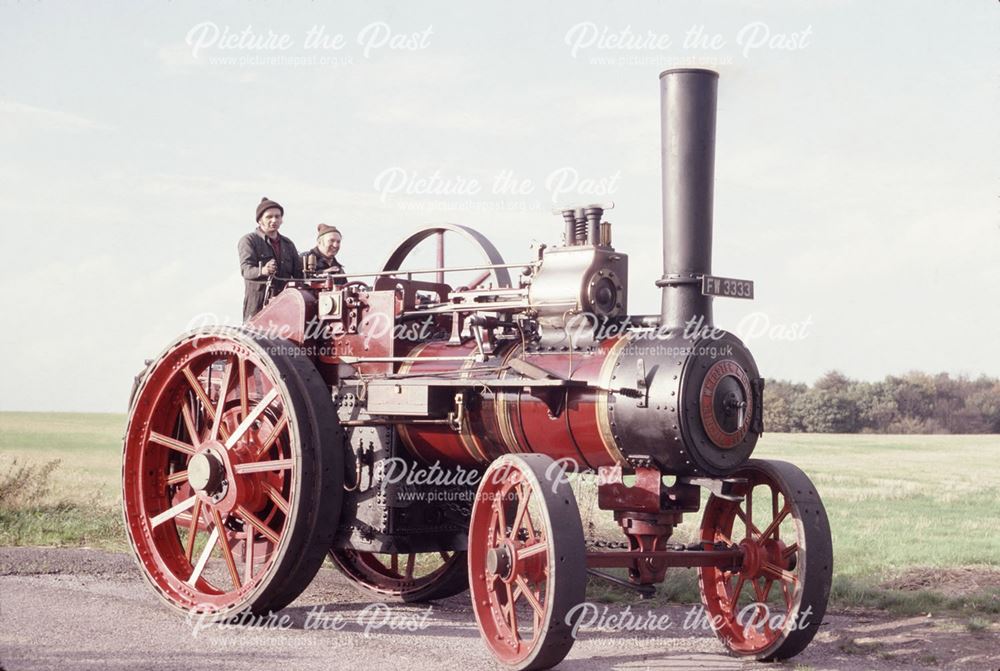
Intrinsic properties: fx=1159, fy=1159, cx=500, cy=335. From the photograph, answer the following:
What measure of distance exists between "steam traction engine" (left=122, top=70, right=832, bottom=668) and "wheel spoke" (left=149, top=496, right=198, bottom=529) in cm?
2

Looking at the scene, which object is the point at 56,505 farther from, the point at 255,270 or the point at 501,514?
the point at 501,514

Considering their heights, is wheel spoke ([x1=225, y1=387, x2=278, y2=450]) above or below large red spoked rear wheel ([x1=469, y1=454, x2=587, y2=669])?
above

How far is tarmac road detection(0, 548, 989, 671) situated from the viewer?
6242mm

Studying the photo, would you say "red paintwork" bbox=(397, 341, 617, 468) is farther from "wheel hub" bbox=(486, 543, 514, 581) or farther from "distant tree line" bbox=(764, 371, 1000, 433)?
"distant tree line" bbox=(764, 371, 1000, 433)

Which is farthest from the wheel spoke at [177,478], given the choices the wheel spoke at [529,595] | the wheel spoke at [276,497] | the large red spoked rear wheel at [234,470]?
the wheel spoke at [529,595]

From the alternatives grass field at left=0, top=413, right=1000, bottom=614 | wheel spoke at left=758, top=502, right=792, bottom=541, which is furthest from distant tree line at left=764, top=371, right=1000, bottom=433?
wheel spoke at left=758, top=502, right=792, bottom=541

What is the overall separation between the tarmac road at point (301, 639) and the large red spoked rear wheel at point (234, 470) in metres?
0.34

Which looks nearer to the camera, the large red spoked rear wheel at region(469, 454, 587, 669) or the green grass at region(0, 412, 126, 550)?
the large red spoked rear wheel at region(469, 454, 587, 669)

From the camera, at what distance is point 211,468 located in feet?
24.3

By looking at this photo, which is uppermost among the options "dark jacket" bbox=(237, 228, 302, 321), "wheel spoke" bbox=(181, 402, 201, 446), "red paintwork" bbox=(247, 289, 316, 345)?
"dark jacket" bbox=(237, 228, 302, 321)

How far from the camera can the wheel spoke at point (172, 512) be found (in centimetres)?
786

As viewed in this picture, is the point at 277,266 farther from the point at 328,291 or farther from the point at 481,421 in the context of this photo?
the point at 481,421

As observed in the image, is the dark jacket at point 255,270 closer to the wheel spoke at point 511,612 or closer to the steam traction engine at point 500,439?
the steam traction engine at point 500,439

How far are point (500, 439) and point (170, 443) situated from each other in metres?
2.55
